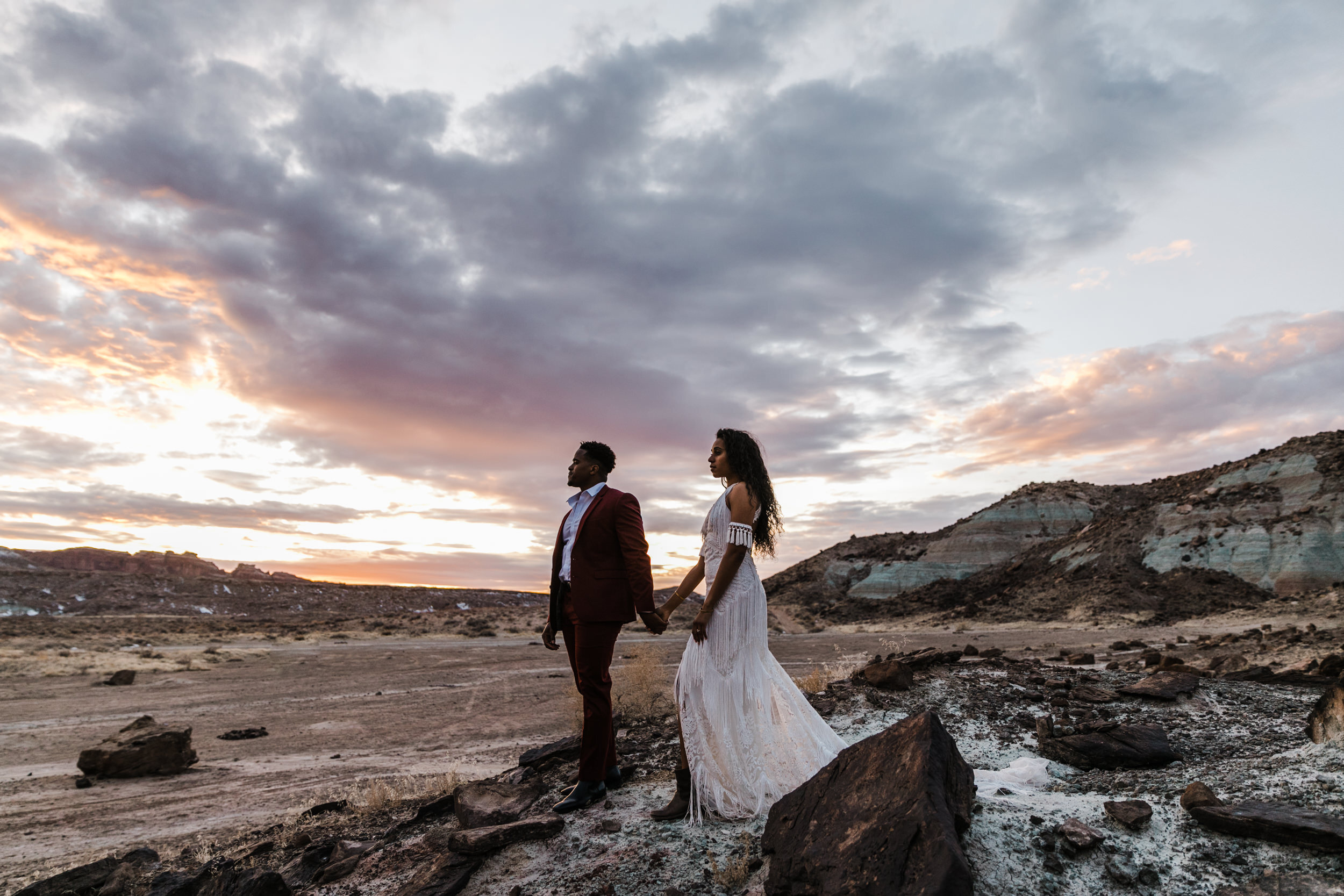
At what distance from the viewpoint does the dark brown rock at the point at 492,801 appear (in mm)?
4555

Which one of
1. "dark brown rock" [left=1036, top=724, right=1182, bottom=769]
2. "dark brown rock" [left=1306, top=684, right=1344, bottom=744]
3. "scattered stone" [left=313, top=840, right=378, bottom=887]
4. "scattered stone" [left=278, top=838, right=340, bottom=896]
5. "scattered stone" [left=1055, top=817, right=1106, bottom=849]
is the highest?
"dark brown rock" [left=1306, top=684, right=1344, bottom=744]

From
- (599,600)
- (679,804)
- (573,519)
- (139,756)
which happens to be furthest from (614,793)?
(139,756)

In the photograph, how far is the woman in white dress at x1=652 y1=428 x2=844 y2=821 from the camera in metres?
4.02

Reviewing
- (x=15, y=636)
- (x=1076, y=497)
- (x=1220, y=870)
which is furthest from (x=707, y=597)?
(x=1076, y=497)

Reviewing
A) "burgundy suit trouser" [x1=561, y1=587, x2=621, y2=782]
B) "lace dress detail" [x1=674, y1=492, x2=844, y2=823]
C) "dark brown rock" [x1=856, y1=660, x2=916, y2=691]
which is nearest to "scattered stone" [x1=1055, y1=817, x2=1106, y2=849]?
"lace dress detail" [x1=674, y1=492, x2=844, y2=823]

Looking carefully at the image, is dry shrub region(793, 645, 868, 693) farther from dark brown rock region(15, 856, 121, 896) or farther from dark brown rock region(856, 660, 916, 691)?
dark brown rock region(15, 856, 121, 896)

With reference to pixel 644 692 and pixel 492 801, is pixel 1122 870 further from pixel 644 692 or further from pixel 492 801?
pixel 644 692

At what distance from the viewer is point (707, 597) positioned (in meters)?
4.09

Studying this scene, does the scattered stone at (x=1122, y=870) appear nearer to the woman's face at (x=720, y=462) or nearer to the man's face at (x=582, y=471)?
the woman's face at (x=720, y=462)

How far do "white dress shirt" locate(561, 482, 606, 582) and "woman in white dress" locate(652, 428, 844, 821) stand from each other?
895 mm

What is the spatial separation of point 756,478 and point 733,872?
2.12m

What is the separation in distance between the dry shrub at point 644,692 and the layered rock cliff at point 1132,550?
2327cm

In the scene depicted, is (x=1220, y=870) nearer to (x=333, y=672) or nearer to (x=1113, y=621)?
(x=333, y=672)

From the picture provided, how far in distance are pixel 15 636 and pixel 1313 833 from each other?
41.8 meters
